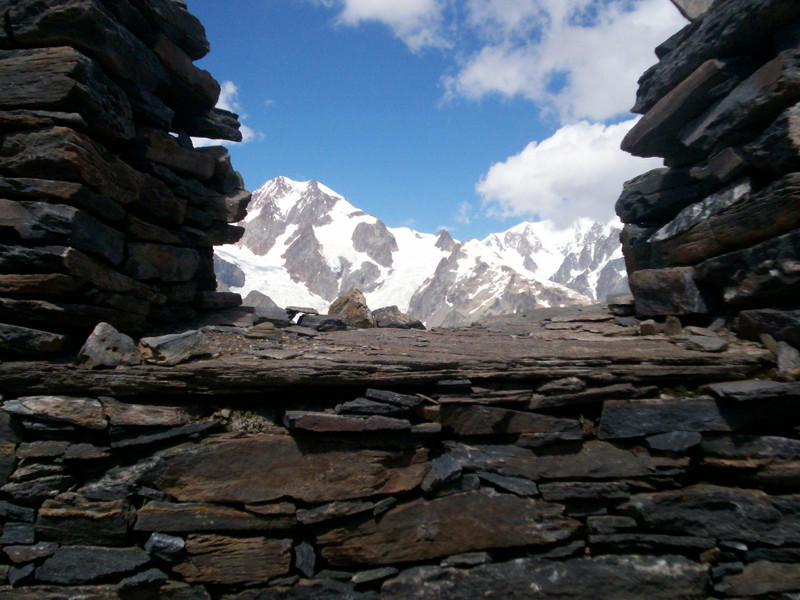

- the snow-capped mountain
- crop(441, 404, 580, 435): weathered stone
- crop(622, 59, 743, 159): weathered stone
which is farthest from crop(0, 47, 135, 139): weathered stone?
the snow-capped mountain

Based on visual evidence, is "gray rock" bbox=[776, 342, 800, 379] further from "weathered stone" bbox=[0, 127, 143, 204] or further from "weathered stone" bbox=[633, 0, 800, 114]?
"weathered stone" bbox=[0, 127, 143, 204]

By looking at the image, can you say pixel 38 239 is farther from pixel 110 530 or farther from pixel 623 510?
pixel 623 510

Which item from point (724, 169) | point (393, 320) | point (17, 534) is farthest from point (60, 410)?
point (724, 169)

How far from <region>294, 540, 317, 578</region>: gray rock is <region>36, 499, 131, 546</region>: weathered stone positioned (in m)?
2.49

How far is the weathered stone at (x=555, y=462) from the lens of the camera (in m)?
8.05

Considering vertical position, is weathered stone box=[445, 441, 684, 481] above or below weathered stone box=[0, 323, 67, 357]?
below

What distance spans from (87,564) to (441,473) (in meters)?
5.29

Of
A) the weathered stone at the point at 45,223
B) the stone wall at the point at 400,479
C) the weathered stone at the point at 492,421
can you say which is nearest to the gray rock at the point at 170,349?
the stone wall at the point at 400,479

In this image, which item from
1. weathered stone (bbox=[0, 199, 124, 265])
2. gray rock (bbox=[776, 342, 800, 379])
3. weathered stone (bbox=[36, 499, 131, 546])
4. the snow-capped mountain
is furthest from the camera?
the snow-capped mountain

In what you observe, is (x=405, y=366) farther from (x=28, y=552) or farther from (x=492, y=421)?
(x=28, y=552)

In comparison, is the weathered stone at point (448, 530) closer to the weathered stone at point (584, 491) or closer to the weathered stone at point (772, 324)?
the weathered stone at point (584, 491)

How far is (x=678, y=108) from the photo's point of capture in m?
12.1

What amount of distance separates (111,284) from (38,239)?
4.29ft

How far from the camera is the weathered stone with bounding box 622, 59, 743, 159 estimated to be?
1111 cm
